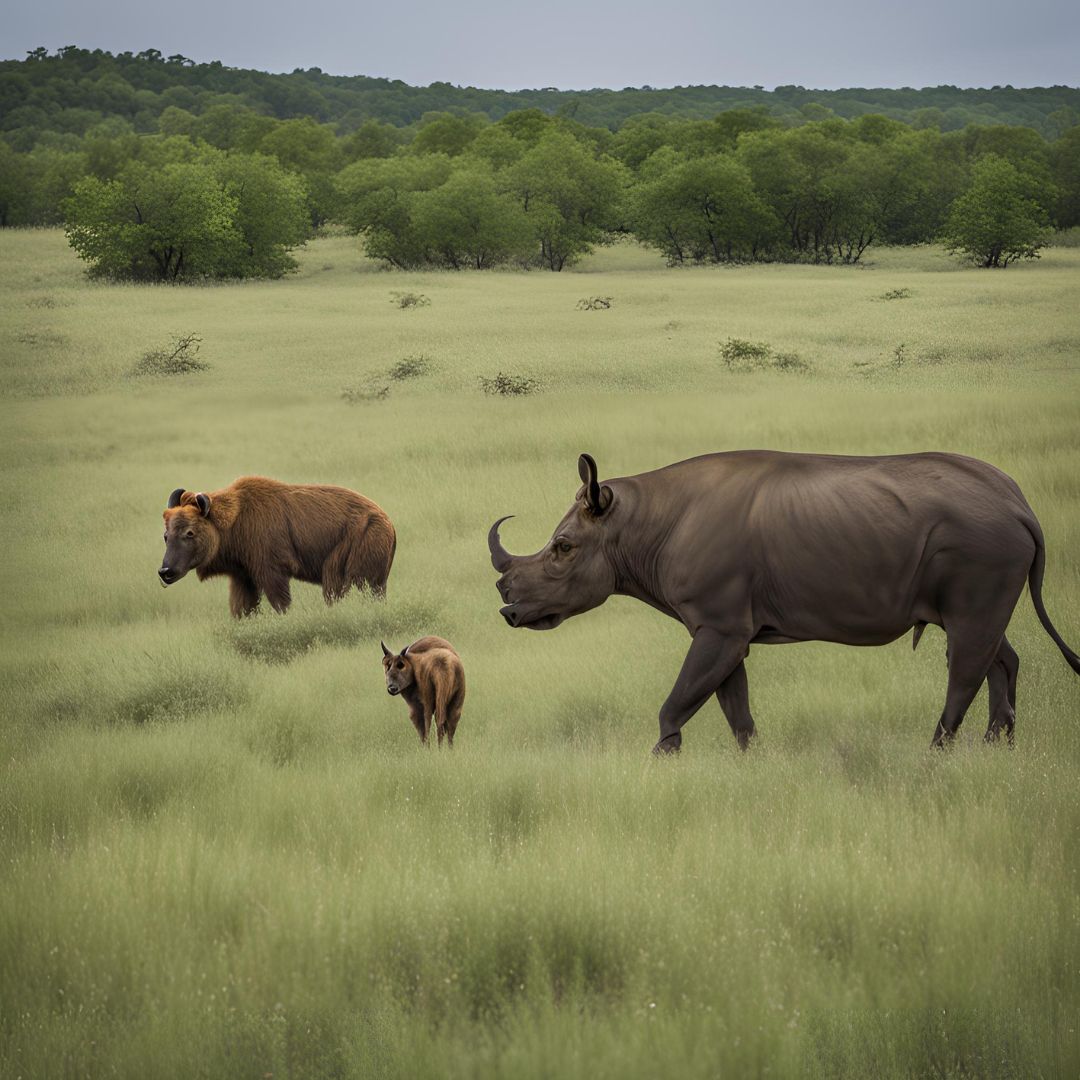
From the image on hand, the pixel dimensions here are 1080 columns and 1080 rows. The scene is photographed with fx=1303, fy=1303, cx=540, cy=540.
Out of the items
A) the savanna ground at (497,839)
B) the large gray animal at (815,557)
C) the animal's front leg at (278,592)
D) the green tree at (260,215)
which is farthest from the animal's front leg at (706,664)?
the green tree at (260,215)

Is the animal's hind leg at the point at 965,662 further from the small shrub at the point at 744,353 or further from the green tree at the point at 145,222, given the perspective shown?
the green tree at the point at 145,222

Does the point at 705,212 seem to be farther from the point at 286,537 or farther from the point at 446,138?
the point at 286,537

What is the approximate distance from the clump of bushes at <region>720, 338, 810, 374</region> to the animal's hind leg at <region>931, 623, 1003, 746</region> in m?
23.6

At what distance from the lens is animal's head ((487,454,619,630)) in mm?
7465

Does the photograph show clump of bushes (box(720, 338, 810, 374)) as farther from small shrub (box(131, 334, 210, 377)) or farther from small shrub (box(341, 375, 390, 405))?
small shrub (box(131, 334, 210, 377))

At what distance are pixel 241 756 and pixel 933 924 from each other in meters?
4.30

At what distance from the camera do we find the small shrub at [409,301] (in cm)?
5047

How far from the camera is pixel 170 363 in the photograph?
1303 inches

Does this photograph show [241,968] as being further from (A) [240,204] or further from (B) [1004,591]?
(A) [240,204]

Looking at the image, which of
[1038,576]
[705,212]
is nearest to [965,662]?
[1038,576]

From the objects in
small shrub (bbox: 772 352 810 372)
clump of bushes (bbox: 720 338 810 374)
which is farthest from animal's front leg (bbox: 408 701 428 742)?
small shrub (bbox: 772 352 810 372)

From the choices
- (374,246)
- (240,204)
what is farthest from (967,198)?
(240,204)

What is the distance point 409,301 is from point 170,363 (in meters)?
18.9

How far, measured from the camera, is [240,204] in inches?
2731
